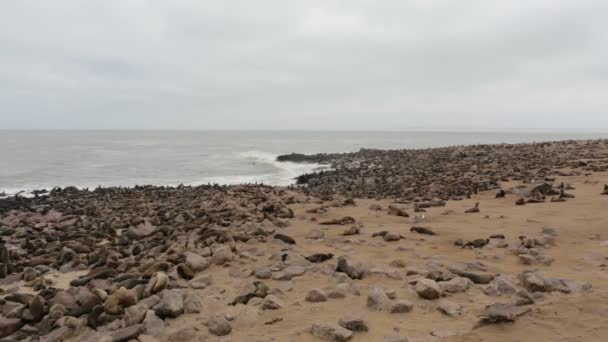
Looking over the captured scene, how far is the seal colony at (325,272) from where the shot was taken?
360 centimetres

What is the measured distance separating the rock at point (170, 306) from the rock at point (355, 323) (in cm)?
165

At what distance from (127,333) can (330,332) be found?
184cm

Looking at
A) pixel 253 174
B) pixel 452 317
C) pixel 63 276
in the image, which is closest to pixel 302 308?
pixel 452 317

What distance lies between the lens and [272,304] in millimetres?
4129

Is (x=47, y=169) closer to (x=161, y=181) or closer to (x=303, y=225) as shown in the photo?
(x=161, y=181)

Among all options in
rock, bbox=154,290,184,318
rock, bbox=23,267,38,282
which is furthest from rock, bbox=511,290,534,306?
rock, bbox=23,267,38,282

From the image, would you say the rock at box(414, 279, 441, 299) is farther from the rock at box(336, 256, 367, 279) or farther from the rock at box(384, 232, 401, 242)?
the rock at box(384, 232, 401, 242)

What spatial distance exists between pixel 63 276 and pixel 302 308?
4.19m

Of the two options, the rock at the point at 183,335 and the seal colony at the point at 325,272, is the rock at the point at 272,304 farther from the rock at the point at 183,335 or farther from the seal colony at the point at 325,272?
the rock at the point at 183,335

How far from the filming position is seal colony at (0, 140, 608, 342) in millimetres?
3602

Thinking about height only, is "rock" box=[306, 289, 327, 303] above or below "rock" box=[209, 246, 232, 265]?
above

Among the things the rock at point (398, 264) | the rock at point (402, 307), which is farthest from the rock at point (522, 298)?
the rock at point (398, 264)

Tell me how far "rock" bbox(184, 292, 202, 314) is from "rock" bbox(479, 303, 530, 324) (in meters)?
2.65

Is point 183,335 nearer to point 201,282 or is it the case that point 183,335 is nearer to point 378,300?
point 201,282
